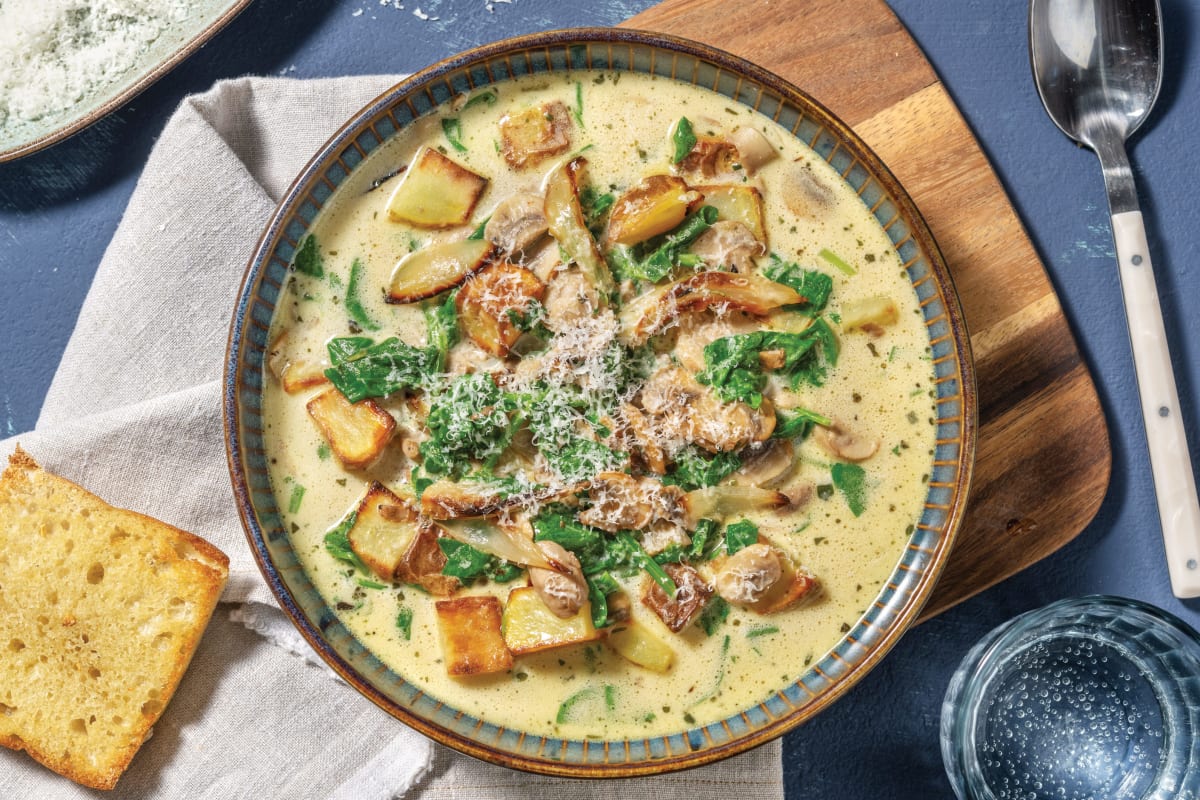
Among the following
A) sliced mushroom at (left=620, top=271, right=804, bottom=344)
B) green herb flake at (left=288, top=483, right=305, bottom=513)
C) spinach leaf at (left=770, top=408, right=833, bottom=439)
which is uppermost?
sliced mushroom at (left=620, top=271, right=804, bottom=344)

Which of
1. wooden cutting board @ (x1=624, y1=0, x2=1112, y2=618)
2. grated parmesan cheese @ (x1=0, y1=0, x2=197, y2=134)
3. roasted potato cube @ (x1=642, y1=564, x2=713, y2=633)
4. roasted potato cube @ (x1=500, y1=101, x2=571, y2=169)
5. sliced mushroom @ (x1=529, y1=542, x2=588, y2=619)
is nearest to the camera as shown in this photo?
sliced mushroom @ (x1=529, y1=542, x2=588, y2=619)

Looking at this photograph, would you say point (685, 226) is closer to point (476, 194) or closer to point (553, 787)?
point (476, 194)

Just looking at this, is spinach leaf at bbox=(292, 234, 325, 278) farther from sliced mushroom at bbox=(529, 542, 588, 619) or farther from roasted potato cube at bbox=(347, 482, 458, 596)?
sliced mushroom at bbox=(529, 542, 588, 619)

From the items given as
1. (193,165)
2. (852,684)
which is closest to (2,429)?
(193,165)

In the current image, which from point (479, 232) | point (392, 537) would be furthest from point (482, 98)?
point (392, 537)

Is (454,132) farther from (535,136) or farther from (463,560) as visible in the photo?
(463,560)

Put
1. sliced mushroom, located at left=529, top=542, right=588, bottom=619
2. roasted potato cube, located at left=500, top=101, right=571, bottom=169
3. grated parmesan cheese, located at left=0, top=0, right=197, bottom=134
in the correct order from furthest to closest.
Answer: grated parmesan cheese, located at left=0, top=0, right=197, bottom=134 < roasted potato cube, located at left=500, top=101, right=571, bottom=169 < sliced mushroom, located at left=529, top=542, right=588, bottom=619

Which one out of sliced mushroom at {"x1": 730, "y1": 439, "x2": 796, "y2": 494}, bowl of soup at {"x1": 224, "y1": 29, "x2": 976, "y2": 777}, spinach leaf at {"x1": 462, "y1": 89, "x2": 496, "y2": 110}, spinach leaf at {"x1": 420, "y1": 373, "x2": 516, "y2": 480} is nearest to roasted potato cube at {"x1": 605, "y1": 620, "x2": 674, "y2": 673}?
bowl of soup at {"x1": 224, "y1": 29, "x2": 976, "y2": 777}
